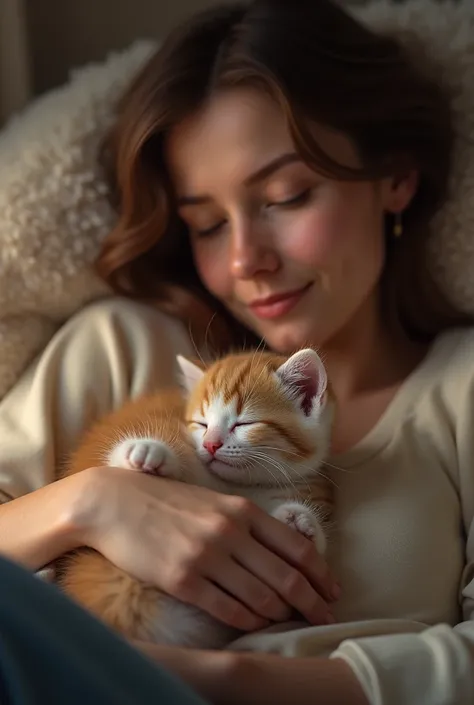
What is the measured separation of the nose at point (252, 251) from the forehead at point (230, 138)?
0.07 m

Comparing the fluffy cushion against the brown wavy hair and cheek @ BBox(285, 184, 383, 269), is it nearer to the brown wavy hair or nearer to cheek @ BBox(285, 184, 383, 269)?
the brown wavy hair

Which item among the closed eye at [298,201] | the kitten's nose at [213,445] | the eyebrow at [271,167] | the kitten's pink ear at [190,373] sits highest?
the eyebrow at [271,167]

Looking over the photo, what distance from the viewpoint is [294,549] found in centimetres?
87

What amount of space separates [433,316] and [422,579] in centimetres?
49

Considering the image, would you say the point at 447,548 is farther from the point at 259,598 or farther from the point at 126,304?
the point at 126,304

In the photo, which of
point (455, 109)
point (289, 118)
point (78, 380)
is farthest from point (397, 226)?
point (78, 380)

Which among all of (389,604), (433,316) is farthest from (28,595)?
(433,316)

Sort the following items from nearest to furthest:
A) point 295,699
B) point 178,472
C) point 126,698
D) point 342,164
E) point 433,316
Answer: point 126,698 < point 295,699 < point 178,472 < point 342,164 < point 433,316

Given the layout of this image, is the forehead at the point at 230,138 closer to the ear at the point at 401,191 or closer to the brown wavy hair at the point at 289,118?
the brown wavy hair at the point at 289,118

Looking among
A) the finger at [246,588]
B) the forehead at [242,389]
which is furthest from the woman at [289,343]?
the forehead at [242,389]

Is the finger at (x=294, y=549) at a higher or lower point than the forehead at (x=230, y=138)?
lower

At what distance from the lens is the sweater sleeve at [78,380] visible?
105 cm

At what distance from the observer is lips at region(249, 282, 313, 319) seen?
3.67 ft

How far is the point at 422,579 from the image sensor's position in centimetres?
96
